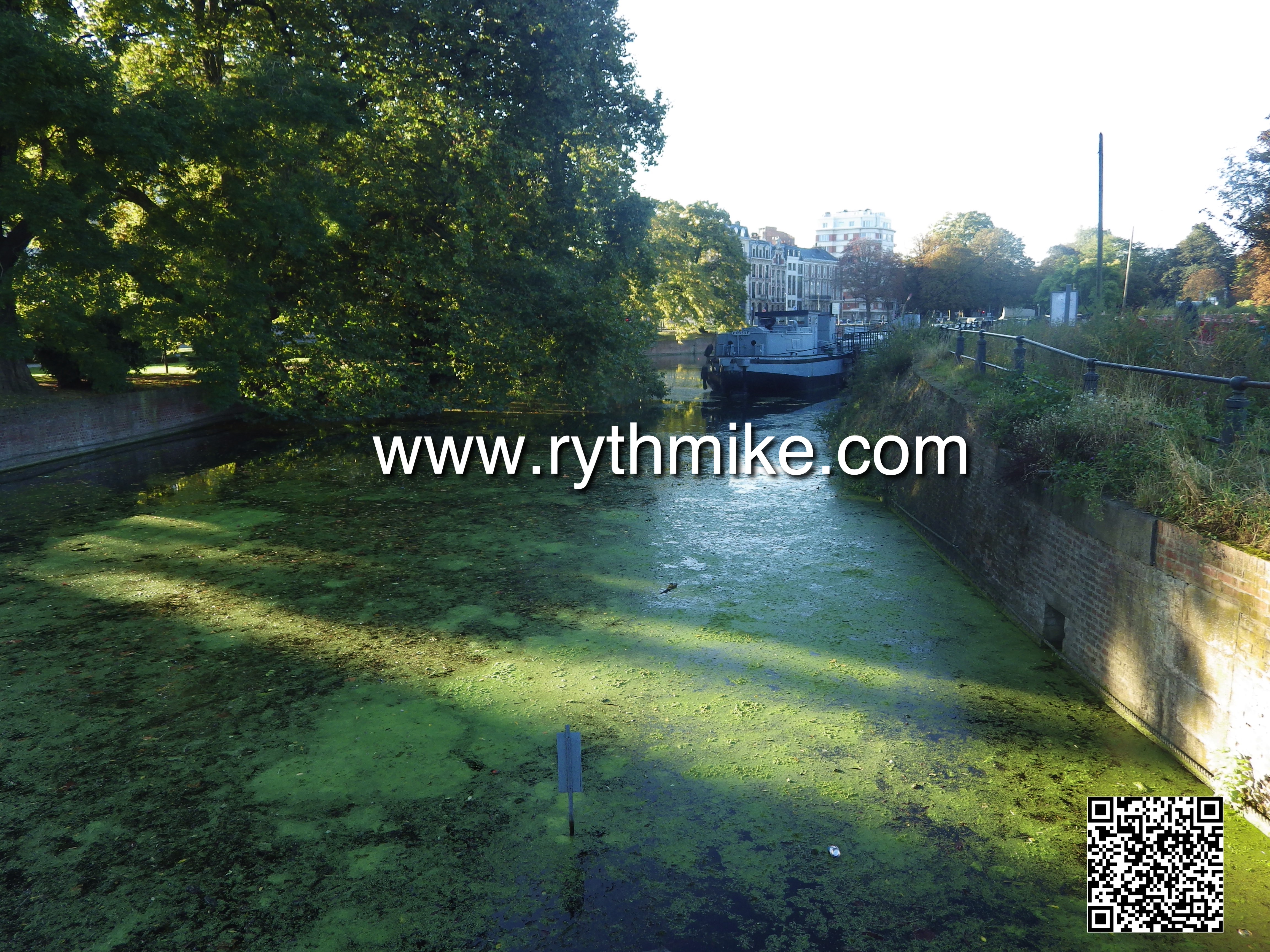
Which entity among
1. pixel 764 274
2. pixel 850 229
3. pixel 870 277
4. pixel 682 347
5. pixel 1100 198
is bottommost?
pixel 682 347

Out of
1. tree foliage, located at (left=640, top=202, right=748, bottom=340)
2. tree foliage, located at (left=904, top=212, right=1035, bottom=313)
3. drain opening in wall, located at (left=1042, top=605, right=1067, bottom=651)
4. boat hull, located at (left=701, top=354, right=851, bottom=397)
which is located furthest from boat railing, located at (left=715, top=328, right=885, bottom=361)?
drain opening in wall, located at (left=1042, top=605, right=1067, bottom=651)

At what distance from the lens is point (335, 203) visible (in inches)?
768

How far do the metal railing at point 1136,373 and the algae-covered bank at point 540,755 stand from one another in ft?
7.37

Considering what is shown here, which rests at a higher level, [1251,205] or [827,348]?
[1251,205]

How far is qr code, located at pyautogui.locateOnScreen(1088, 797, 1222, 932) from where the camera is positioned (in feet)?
14.2

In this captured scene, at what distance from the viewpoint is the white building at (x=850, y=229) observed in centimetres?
16700

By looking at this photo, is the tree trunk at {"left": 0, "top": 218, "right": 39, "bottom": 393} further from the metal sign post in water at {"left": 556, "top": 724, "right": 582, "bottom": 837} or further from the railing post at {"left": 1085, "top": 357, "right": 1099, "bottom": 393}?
the railing post at {"left": 1085, "top": 357, "right": 1099, "bottom": 393}

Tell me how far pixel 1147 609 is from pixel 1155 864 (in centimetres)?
197

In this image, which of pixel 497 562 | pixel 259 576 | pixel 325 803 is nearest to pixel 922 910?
pixel 325 803

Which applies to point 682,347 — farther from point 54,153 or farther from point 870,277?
point 54,153

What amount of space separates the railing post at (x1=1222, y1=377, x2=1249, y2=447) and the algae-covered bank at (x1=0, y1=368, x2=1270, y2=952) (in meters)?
2.13

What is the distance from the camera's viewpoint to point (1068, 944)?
412 cm

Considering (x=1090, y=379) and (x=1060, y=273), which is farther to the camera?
(x=1060, y=273)

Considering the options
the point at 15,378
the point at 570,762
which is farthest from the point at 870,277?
the point at 570,762
